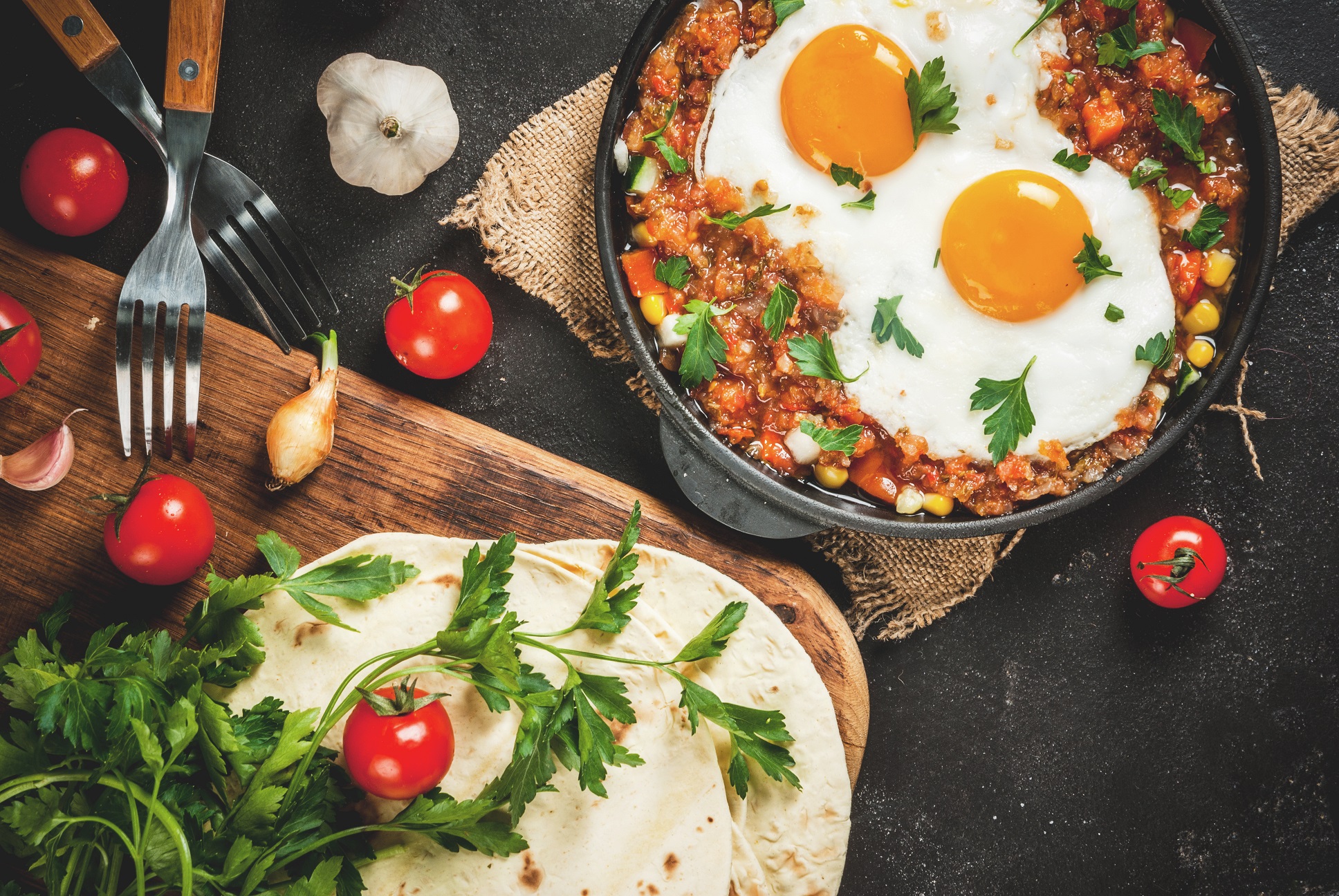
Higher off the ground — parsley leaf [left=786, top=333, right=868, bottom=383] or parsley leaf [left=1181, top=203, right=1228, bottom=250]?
parsley leaf [left=1181, top=203, right=1228, bottom=250]

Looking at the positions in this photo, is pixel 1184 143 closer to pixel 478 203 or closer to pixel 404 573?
pixel 478 203

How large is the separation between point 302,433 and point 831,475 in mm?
1955

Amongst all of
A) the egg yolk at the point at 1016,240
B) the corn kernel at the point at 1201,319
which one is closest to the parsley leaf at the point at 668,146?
the egg yolk at the point at 1016,240

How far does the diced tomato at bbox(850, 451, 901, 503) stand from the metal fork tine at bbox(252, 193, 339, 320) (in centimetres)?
219

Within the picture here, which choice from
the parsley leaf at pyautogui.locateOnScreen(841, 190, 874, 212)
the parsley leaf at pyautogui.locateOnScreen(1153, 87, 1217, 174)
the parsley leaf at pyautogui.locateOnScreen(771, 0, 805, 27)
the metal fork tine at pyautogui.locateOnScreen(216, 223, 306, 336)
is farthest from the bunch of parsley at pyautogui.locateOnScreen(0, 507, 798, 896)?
the parsley leaf at pyautogui.locateOnScreen(1153, 87, 1217, 174)

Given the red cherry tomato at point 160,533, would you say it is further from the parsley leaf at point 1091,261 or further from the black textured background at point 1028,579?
the parsley leaf at point 1091,261

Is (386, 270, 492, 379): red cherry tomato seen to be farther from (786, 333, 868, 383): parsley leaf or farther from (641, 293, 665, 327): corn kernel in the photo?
(786, 333, 868, 383): parsley leaf

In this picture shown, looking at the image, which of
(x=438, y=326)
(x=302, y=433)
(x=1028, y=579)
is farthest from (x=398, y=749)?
(x=1028, y=579)

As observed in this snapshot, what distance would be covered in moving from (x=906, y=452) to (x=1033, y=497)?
1.67 ft

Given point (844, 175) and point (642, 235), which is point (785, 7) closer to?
point (844, 175)

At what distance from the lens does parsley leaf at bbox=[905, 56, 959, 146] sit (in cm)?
310

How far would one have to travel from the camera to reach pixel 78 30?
3.23 meters

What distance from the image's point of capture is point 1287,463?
11.9 ft

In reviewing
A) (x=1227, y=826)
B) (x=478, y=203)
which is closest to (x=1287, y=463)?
(x=1227, y=826)
